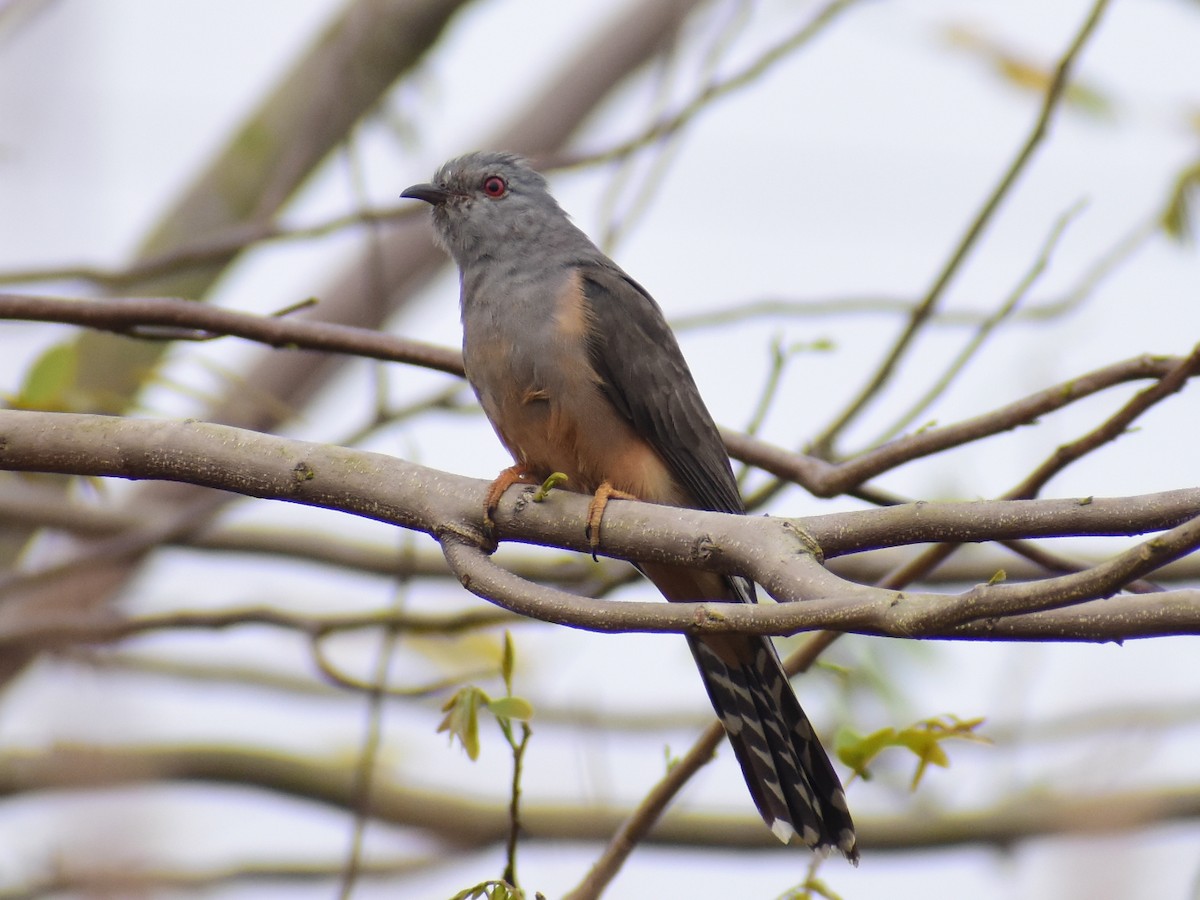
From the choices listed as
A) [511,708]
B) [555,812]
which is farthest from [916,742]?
[555,812]

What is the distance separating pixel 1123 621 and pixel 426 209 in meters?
4.13

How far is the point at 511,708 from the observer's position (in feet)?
9.44

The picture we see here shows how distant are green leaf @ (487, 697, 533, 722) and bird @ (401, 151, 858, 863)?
4.74 ft

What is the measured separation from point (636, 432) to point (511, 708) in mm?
2053

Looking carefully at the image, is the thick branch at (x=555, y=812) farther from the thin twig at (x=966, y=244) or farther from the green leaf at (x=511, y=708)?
the green leaf at (x=511, y=708)

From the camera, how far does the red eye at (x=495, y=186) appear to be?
573 cm

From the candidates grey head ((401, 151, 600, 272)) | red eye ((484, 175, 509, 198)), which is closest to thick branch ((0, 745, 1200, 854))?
grey head ((401, 151, 600, 272))

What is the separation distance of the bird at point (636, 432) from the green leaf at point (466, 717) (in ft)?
4.52

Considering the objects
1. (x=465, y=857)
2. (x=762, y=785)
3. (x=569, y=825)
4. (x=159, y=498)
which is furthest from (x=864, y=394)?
(x=159, y=498)

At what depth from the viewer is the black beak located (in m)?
5.66

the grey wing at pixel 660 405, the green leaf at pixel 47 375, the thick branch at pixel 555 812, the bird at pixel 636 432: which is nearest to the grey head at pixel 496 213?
the bird at pixel 636 432

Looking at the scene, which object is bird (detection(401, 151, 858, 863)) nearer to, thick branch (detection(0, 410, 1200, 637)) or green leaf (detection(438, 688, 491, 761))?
thick branch (detection(0, 410, 1200, 637))

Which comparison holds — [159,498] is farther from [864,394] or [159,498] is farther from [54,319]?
[864,394]

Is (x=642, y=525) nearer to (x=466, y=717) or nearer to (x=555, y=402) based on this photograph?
(x=466, y=717)
